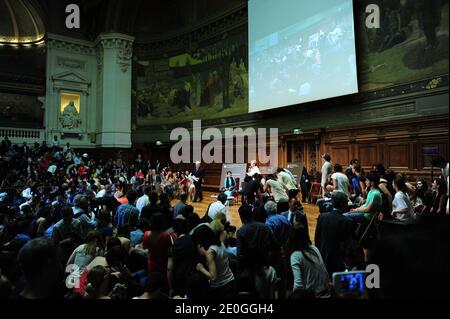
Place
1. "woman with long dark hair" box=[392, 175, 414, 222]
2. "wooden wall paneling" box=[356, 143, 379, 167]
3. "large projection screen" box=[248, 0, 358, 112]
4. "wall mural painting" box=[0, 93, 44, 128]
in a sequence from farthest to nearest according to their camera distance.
Answer: 1. "wall mural painting" box=[0, 93, 44, 128]
2. "large projection screen" box=[248, 0, 358, 112]
3. "wooden wall paneling" box=[356, 143, 379, 167]
4. "woman with long dark hair" box=[392, 175, 414, 222]

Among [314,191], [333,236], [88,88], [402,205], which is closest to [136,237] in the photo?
[333,236]

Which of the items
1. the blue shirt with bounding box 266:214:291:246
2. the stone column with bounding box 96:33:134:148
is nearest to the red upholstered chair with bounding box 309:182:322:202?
the blue shirt with bounding box 266:214:291:246

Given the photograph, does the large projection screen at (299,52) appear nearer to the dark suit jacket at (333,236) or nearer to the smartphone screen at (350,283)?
the dark suit jacket at (333,236)

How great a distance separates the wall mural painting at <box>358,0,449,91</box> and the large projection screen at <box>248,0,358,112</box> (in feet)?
1.78

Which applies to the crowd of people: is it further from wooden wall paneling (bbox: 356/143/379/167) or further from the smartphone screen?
wooden wall paneling (bbox: 356/143/379/167)

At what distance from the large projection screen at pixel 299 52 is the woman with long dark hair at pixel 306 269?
9107 mm

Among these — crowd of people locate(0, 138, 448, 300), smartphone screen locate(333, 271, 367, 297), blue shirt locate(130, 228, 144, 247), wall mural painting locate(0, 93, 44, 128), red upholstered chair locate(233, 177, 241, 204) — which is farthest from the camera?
wall mural painting locate(0, 93, 44, 128)

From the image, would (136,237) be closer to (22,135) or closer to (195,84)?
(195,84)

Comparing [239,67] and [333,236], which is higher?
[239,67]

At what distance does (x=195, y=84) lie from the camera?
60.1 ft

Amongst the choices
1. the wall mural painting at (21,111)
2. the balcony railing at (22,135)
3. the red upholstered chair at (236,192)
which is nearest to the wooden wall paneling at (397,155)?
the red upholstered chair at (236,192)

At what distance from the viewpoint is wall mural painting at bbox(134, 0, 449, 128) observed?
8.91 metres

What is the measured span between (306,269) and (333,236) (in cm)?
96

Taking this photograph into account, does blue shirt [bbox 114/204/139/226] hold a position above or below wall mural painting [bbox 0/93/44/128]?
below
